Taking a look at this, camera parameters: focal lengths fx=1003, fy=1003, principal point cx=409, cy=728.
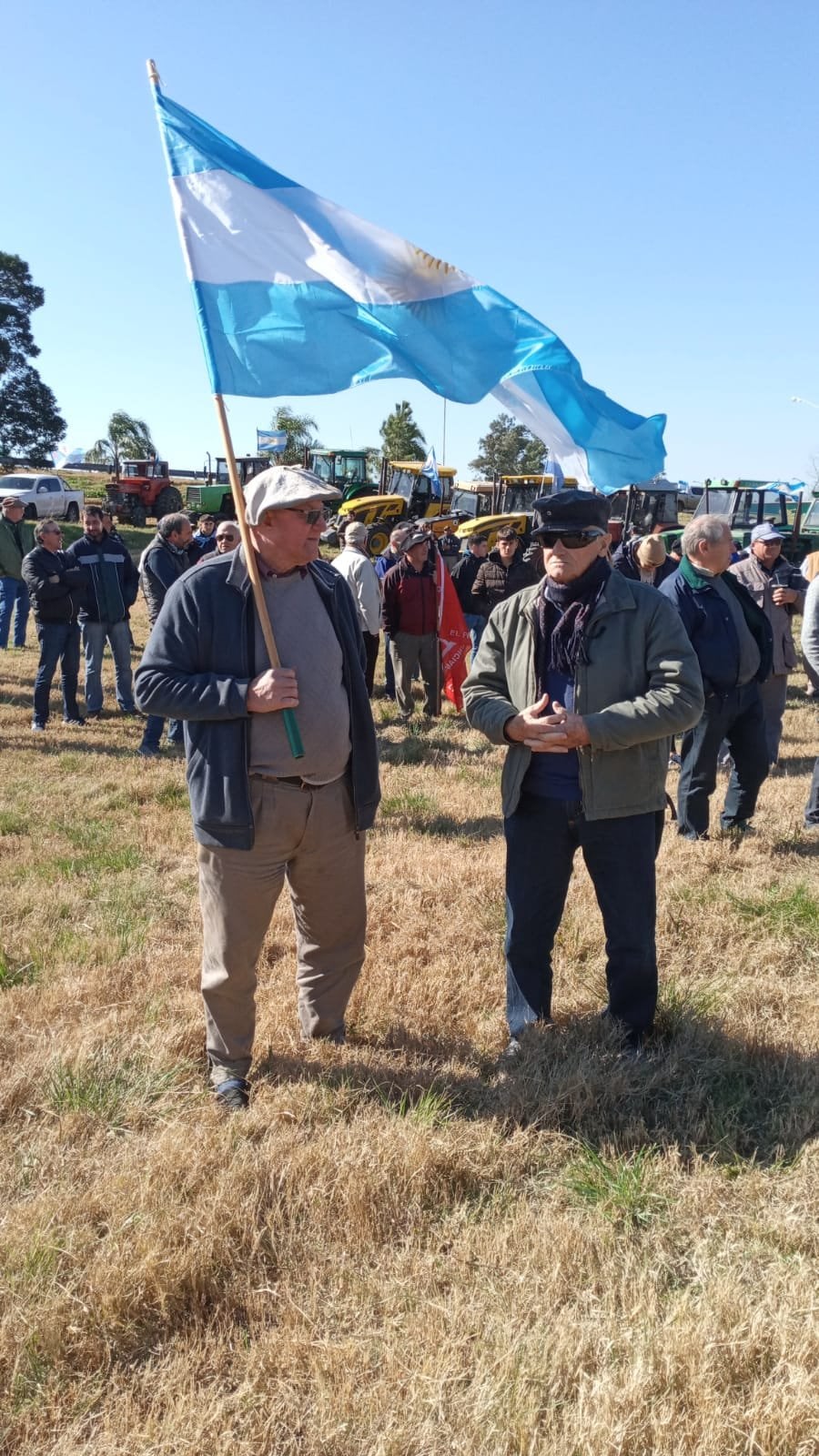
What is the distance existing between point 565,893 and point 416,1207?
128 centimetres

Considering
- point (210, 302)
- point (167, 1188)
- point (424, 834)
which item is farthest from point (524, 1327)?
point (424, 834)

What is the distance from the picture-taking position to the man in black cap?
10.9 feet

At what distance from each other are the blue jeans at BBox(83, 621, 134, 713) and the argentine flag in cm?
681

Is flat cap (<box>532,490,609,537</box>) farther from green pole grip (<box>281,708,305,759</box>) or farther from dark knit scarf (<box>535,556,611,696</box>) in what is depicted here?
green pole grip (<box>281,708,305,759</box>)

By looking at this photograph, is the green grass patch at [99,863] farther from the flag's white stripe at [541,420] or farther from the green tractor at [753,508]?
the green tractor at [753,508]

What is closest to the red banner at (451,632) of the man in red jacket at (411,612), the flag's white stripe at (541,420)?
the man in red jacket at (411,612)

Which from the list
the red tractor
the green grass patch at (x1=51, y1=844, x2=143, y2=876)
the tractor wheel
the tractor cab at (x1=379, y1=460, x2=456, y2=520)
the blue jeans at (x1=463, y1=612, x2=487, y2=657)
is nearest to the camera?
the green grass patch at (x1=51, y1=844, x2=143, y2=876)

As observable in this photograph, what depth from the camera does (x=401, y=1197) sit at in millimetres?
2910

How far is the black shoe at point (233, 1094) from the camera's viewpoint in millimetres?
3422

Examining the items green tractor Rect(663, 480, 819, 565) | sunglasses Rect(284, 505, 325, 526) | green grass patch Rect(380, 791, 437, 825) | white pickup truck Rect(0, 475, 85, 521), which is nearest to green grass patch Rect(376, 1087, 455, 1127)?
sunglasses Rect(284, 505, 325, 526)

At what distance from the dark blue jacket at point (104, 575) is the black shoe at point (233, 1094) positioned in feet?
23.7

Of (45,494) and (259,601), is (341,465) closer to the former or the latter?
(45,494)

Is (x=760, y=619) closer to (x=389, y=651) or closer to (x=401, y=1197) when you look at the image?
(x=401, y=1197)

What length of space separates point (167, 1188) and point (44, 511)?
35.7 meters
